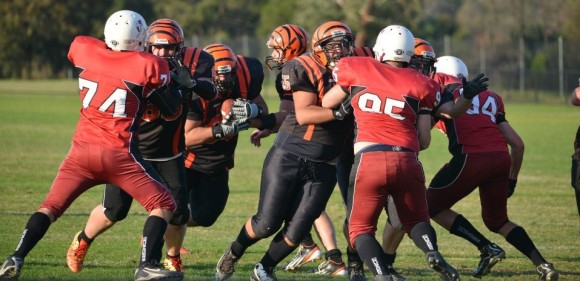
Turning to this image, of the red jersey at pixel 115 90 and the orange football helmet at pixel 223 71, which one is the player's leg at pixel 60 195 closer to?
the red jersey at pixel 115 90

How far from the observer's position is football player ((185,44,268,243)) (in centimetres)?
771

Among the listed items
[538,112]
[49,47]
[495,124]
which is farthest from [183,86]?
[49,47]

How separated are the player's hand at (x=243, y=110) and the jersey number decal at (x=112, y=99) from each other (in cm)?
94

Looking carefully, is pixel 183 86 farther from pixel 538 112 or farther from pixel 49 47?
pixel 49 47

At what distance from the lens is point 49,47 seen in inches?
1933

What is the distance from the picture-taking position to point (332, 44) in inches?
269

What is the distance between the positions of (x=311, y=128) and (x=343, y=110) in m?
0.41

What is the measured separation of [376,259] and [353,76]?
1.15 meters

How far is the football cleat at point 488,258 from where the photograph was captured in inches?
297

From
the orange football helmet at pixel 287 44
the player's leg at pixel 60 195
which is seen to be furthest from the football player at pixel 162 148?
the player's leg at pixel 60 195

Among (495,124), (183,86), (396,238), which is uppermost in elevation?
(183,86)

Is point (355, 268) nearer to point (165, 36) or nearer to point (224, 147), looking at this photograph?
point (224, 147)

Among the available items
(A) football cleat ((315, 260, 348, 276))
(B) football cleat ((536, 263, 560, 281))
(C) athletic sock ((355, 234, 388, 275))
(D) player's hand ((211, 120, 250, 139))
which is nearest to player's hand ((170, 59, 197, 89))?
(D) player's hand ((211, 120, 250, 139))

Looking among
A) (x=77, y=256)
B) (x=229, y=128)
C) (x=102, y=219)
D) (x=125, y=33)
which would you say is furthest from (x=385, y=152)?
(x=77, y=256)
